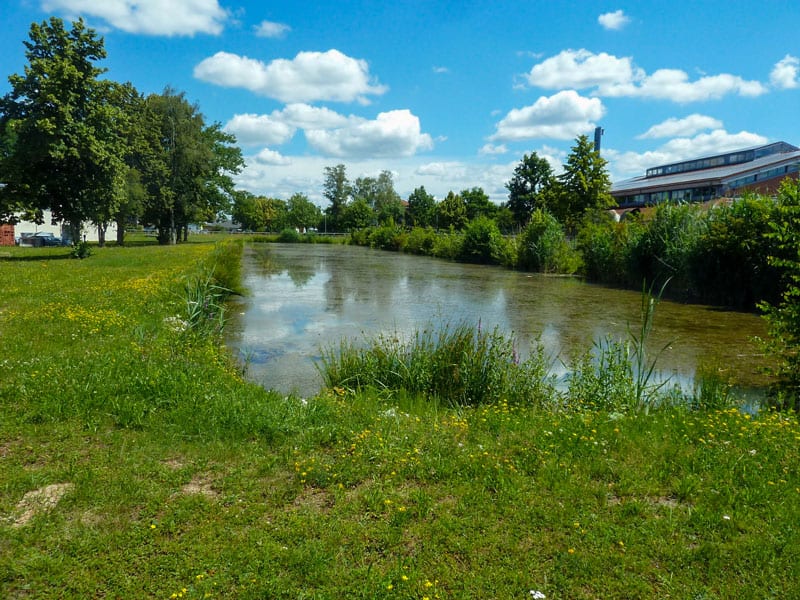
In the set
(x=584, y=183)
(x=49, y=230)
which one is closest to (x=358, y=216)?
(x=49, y=230)

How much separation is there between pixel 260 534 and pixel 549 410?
3.46m

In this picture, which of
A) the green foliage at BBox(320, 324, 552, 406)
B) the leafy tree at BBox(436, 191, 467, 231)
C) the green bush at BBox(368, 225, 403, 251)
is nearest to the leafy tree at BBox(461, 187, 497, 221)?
the leafy tree at BBox(436, 191, 467, 231)

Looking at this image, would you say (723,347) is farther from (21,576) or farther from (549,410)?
(21,576)

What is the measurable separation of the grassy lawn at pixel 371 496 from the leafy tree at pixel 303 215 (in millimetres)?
92661

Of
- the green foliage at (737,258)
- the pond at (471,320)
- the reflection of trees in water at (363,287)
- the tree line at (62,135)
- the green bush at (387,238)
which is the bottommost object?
the pond at (471,320)

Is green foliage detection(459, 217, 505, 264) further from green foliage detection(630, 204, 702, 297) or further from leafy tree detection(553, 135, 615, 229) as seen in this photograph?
green foliage detection(630, 204, 702, 297)

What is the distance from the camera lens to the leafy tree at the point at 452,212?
66500 mm

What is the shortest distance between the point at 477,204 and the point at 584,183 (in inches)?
1548

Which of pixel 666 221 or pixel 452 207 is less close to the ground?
pixel 452 207

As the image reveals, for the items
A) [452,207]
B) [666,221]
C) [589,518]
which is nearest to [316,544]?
[589,518]

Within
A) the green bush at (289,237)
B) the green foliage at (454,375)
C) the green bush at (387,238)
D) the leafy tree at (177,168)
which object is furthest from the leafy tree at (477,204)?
the green foliage at (454,375)

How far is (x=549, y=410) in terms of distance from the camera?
5.55 m

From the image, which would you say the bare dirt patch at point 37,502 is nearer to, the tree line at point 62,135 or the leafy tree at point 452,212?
the tree line at point 62,135

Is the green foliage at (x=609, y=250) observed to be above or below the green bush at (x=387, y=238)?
below
